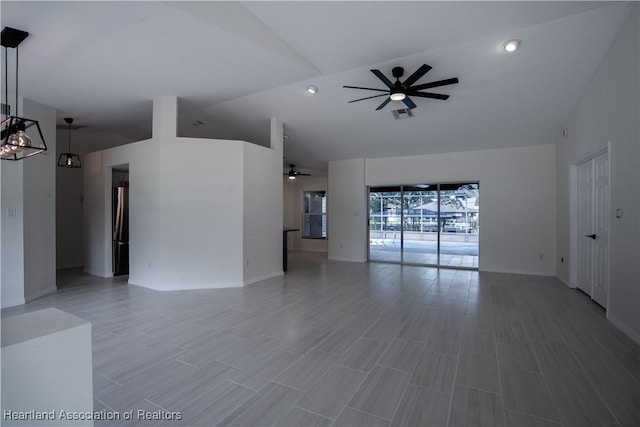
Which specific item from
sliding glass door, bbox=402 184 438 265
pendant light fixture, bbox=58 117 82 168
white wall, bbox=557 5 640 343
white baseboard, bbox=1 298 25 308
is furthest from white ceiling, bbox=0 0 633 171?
white baseboard, bbox=1 298 25 308

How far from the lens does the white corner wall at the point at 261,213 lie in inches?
211

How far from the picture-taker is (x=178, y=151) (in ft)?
16.4

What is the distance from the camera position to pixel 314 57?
3.92 metres

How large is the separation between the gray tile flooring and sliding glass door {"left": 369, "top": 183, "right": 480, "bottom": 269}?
2496mm

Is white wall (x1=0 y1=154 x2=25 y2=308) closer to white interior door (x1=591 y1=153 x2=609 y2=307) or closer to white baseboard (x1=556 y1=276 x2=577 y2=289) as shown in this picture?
white interior door (x1=591 y1=153 x2=609 y2=307)

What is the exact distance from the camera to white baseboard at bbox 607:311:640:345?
9.79 ft

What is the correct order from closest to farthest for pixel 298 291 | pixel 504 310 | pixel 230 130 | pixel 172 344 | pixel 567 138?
pixel 172 344 → pixel 504 310 → pixel 298 291 → pixel 567 138 → pixel 230 130

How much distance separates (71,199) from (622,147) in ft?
33.1

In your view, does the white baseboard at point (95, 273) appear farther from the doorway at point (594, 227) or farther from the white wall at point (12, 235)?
the doorway at point (594, 227)

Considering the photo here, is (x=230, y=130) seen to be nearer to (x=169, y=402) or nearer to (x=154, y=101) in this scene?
(x=154, y=101)

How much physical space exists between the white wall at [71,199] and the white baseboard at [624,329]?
9.64 meters

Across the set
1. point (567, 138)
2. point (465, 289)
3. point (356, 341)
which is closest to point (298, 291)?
point (356, 341)

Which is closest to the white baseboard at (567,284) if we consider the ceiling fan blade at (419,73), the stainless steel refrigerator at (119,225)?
the ceiling fan blade at (419,73)

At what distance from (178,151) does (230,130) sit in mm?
2297
